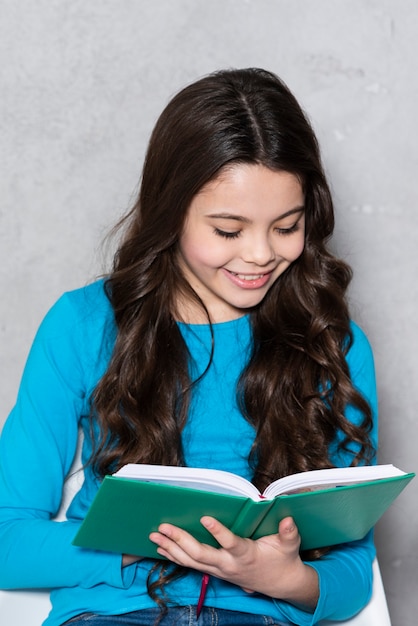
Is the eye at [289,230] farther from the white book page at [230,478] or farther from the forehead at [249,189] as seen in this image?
the white book page at [230,478]

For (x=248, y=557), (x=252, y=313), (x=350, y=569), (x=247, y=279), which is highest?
(x=247, y=279)

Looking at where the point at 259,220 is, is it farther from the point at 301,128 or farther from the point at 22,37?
the point at 22,37

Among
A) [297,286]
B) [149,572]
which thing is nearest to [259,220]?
[297,286]

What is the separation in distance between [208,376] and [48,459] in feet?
1.06

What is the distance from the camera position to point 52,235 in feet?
7.72

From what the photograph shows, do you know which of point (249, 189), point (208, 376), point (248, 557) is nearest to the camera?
point (248, 557)

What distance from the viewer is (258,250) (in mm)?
1640

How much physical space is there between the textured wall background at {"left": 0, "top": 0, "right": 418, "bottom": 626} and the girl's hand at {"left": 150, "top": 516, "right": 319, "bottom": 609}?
3.29 ft

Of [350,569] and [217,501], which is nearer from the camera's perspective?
[217,501]

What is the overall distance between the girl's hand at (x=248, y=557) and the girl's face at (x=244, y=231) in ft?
1.38

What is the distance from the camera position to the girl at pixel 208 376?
5.38ft

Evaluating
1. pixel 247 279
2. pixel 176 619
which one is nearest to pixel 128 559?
pixel 176 619

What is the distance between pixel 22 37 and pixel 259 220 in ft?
2.91

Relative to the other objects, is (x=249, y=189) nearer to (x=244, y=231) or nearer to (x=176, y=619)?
(x=244, y=231)
